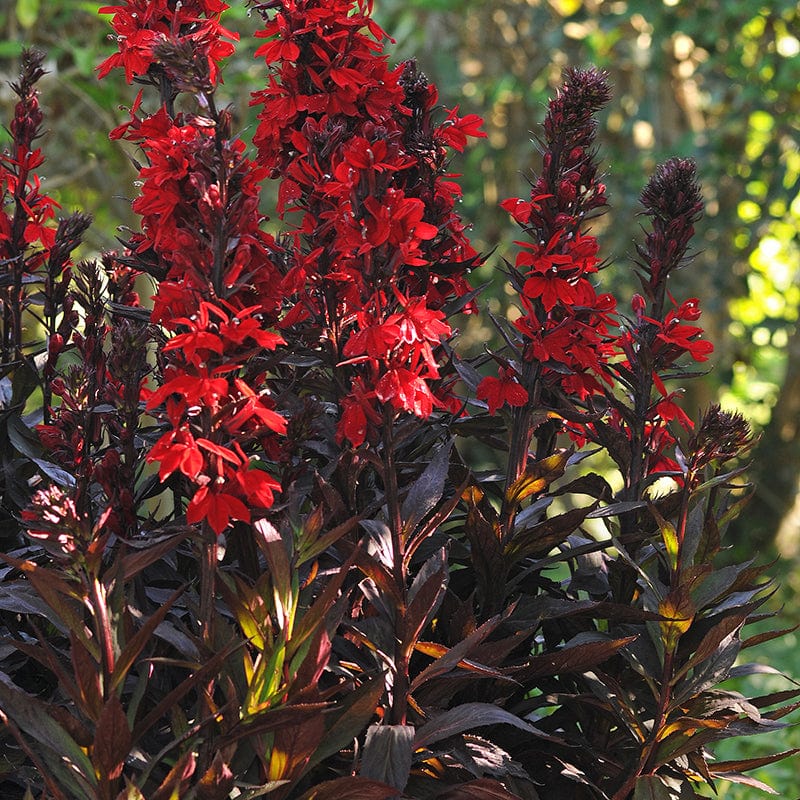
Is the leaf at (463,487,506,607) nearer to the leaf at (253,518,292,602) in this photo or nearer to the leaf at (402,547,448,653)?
the leaf at (402,547,448,653)

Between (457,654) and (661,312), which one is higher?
(661,312)

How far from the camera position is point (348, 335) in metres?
1.40

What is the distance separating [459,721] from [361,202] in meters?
0.62

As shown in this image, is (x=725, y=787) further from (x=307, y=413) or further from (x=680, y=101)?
(x=680, y=101)

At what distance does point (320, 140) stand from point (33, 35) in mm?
3285

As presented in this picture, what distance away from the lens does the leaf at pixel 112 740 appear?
108 cm

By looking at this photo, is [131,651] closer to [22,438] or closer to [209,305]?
[209,305]

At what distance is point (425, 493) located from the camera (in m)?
1.35

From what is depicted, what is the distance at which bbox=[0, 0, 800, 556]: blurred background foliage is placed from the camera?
404 cm

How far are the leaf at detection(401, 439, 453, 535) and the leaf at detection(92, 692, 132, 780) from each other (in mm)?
408

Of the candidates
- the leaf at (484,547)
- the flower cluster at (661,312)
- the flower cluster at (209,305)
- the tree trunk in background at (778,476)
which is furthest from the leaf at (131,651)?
the tree trunk in background at (778,476)

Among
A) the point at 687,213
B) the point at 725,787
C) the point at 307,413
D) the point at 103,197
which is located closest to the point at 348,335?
the point at 307,413

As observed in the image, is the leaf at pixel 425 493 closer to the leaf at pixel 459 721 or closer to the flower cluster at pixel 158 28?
the leaf at pixel 459 721

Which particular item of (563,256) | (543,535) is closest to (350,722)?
(543,535)
